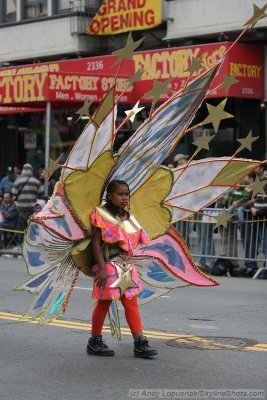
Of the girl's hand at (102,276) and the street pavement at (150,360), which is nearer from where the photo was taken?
the street pavement at (150,360)

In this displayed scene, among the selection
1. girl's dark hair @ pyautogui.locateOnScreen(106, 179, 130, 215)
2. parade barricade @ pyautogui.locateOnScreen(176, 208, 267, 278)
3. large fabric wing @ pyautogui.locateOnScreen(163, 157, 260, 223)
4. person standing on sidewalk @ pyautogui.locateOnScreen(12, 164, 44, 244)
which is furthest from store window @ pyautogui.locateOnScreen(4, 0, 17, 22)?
girl's dark hair @ pyautogui.locateOnScreen(106, 179, 130, 215)

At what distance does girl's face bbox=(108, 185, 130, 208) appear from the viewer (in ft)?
25.8

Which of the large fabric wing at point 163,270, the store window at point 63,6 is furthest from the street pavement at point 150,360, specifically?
the store window at point 63,6

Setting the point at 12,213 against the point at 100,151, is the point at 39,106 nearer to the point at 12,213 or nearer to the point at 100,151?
the point at 12,213

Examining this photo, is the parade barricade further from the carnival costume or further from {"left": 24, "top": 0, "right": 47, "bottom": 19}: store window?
{"left": 24, "top": 0, "right": 47, "bottom": 19}: store window

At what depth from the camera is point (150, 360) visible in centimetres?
807

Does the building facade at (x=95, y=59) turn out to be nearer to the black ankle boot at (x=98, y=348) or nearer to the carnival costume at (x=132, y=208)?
Result: the carnival costume at (x=132, y=208)

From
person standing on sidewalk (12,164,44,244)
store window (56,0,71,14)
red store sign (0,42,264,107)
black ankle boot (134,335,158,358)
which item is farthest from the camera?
store window (56,0,71,14)

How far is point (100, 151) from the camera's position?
7996 millimetres

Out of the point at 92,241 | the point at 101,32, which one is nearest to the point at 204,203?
the point at 92,241

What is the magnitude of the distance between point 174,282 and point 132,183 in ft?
3.23

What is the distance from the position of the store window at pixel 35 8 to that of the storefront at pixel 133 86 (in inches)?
102

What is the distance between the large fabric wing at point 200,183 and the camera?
8.56 meters

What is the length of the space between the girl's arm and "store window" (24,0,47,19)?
1974 cm
